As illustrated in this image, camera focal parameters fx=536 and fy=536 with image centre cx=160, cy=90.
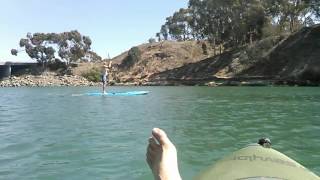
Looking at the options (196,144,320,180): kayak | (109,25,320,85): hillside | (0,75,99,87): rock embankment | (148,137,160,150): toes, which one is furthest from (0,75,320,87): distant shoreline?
(196,144,320,180): kayak

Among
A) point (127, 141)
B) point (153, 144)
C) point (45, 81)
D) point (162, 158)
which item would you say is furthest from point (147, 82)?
point (162, 158)

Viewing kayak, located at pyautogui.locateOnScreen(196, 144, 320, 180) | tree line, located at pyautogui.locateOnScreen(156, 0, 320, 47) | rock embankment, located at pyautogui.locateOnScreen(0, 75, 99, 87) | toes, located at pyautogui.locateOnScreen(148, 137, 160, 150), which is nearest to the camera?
kayak, located at pyautogui.locateOnScreen(196, 144, 320, 180)

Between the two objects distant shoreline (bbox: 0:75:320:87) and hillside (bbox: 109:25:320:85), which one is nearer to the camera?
distant shoreline (bbox: 0:75:320:87)

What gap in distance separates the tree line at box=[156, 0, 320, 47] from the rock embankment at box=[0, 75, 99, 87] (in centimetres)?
2916

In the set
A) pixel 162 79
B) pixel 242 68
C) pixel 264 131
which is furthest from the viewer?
pixel 162 79

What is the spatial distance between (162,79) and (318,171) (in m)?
90.7

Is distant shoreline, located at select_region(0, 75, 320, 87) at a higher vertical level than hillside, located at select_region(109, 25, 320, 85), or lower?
lower

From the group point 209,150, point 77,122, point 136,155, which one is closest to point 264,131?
point 209,150

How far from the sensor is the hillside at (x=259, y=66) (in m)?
78.6

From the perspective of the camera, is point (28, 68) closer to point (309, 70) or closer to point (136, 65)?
point (136, 65)

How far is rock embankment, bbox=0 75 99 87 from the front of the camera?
406 ft

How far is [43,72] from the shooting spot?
139 metres

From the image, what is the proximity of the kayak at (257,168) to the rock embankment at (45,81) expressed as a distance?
117 meters

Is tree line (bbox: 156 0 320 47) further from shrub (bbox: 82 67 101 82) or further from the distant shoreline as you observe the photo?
shrub (bbox: 82 67 101 82)
